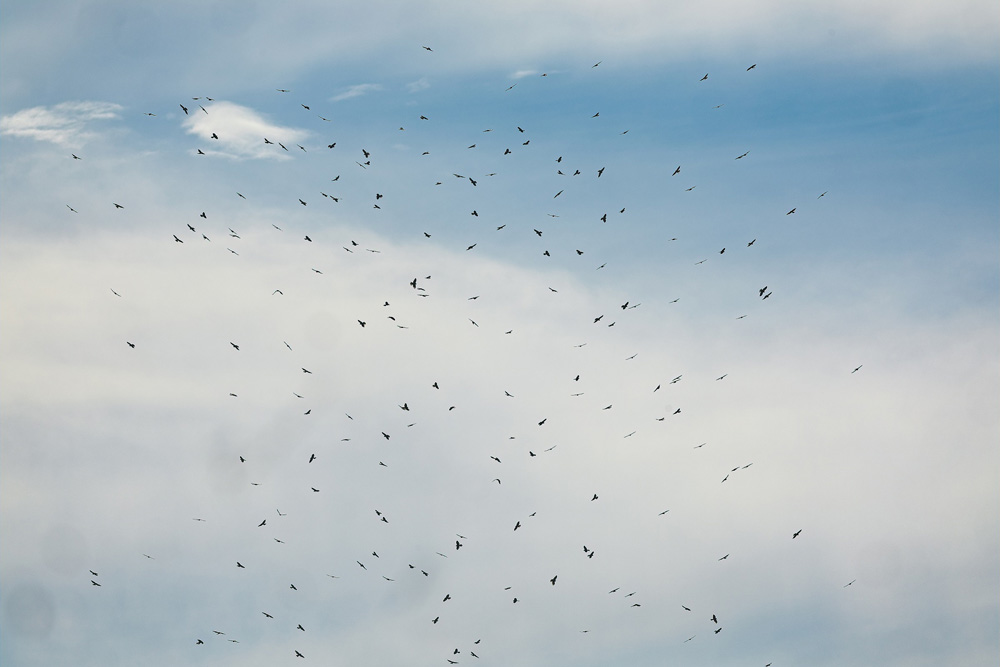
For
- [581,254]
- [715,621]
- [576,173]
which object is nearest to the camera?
[576,173]

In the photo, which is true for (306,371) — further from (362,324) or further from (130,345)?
(130,345)

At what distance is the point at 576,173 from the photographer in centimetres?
7856

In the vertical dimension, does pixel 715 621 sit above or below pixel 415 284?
below

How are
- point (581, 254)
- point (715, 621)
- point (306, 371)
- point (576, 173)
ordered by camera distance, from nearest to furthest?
point (576, 173) → point (581, 254) → point (306, 371) → point (715, 621)

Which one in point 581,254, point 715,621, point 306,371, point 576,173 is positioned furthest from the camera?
point 715,621

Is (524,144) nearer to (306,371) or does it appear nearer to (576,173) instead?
(576,173)

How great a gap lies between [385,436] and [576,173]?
86.1 ft

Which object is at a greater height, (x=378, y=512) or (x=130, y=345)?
(x=130, y=345)

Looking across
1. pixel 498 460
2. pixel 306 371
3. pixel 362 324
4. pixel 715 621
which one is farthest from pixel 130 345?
pixel 715 621

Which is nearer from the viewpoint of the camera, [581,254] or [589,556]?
[581,254]

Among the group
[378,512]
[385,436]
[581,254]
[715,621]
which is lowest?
[715,621]

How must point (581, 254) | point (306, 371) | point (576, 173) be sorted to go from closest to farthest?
point (576, 173) → point (581, 254) → point (306, 371)

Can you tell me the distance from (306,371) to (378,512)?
12.3m

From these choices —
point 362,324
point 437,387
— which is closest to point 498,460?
point 437,387
